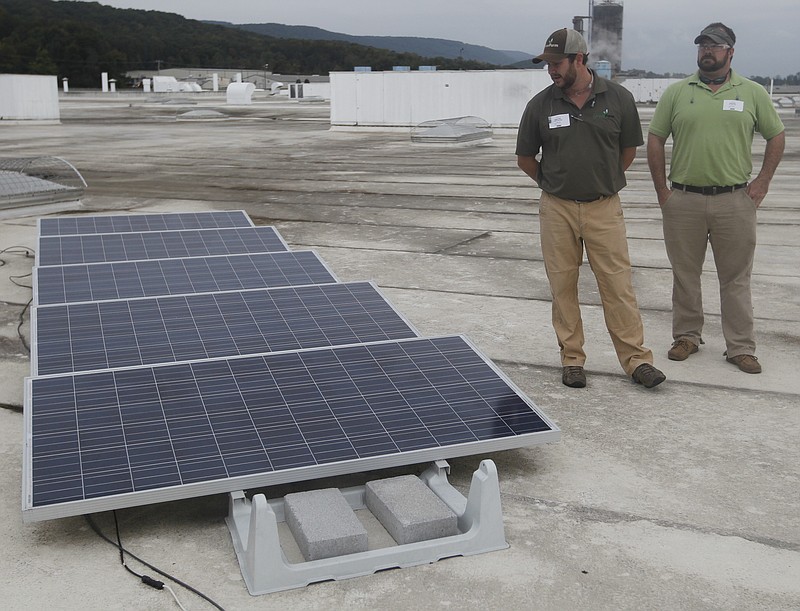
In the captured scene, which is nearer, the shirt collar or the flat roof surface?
the flat roof surface

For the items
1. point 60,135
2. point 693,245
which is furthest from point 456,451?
point 60,135

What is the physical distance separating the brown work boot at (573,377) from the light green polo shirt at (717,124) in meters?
1.58

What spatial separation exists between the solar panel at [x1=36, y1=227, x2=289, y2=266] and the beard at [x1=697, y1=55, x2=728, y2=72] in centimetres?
453

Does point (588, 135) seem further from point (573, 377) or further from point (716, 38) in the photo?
point (573, 377)

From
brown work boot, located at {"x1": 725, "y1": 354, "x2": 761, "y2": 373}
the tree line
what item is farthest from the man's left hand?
the tree line

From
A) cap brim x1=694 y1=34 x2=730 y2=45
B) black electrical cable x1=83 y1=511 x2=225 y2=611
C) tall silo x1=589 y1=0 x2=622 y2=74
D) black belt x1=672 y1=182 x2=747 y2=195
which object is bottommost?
black electrical cable x1=83 y1=511 x2=225 y2=611

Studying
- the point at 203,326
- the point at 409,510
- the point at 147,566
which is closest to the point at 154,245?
the point at 203,326

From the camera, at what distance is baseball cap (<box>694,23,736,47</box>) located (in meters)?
6.34

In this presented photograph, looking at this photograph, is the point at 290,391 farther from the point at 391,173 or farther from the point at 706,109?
the point at 391,173

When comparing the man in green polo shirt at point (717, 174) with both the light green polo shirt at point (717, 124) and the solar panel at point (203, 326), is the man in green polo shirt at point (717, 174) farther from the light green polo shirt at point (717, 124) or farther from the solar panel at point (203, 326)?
the solar panel at point (203, 326)

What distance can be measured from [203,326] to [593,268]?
8.82 feet

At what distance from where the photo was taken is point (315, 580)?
3.91 metres

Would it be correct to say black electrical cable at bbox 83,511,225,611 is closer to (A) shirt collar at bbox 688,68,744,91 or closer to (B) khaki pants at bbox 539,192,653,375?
(B) khaki pants at bbox 539,192,653,375

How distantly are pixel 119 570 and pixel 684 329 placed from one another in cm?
464
